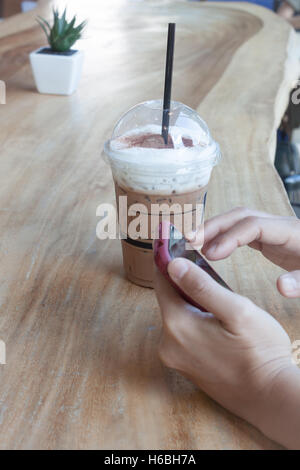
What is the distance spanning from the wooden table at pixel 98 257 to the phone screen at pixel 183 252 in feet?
0.41

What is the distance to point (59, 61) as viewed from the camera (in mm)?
1488

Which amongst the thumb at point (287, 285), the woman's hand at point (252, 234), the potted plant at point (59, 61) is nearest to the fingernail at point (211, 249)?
the woman's hand at point (252, 234)

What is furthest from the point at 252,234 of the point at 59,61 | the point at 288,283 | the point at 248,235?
the point at 59,61

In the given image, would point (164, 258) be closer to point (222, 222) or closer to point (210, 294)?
point (210, 294)

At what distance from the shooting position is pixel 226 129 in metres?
1.34

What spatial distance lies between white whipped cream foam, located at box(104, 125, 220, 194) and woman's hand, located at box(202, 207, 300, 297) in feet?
0.23

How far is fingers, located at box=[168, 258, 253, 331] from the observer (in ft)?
1.73

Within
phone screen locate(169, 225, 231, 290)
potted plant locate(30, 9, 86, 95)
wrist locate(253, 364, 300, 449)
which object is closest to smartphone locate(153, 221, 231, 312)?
phone screen locate(169, 225, 231, 290)

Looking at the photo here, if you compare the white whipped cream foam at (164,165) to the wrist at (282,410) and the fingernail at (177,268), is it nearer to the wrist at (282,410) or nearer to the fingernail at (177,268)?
the fingernail at (177,268)

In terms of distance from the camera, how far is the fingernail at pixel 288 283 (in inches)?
24.7

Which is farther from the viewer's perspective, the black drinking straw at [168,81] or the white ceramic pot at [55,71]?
the white ceramic pot at [55,71]

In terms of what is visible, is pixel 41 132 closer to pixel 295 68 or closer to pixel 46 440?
pixel 46 440
